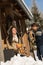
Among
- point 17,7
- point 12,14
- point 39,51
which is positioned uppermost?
point 17,7

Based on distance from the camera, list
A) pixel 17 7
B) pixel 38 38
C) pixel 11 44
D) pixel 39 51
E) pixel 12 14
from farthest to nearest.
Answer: pixel 12 14
pixel 17 7
pixel 39 51
pixel 11 44
pixel 38 38

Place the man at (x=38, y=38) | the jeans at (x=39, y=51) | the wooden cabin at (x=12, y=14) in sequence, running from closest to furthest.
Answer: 1. the wooden cabin at (x=12, y=14)
2. the man at (x=38, y=38)
3. the jeans at (x=39, y=51)

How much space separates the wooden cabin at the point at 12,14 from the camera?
11.2m

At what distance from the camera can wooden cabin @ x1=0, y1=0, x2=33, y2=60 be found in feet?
36.9

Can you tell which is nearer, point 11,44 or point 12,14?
point 11,44

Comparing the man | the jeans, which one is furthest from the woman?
the jeans

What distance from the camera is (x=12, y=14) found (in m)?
13.4

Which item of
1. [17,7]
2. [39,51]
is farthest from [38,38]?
[17,7]

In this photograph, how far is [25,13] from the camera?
13680mm

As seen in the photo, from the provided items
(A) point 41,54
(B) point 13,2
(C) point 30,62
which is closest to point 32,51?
(A) point 41,54

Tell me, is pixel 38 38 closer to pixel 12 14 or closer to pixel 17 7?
pixel 17 7

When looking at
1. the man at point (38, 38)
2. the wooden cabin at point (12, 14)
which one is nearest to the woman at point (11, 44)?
the wooden cabin at point (12, 14)

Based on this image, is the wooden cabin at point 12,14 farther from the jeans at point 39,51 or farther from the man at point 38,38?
the jeans at point 39,51

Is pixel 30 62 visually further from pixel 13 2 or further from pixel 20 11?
pixel 20 11
